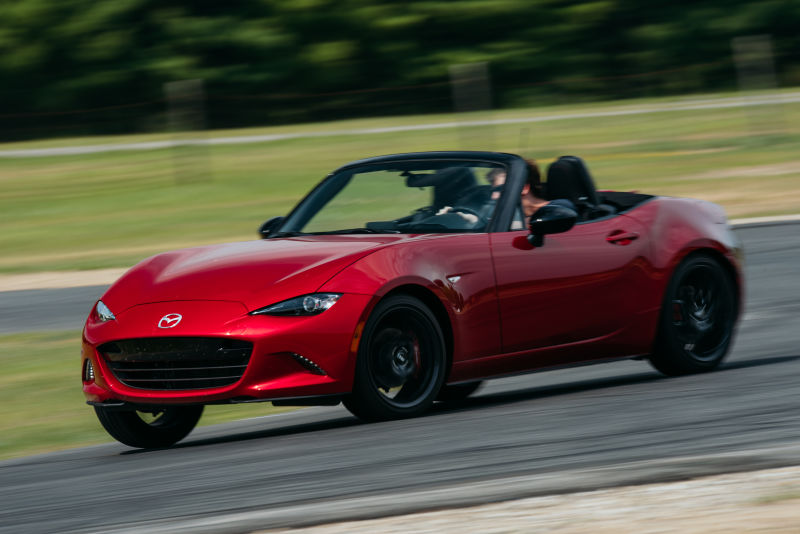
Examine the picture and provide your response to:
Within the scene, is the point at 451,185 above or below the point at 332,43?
below

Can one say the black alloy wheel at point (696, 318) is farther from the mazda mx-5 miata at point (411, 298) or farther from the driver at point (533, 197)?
the driver at point (533, 197)

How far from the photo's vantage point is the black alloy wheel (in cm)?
835

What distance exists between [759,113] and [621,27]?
15.8m

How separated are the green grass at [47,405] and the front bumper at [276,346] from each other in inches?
62.4

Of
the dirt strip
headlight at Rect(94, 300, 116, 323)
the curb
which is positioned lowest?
the curb

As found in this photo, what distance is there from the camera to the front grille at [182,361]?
21.5 ft

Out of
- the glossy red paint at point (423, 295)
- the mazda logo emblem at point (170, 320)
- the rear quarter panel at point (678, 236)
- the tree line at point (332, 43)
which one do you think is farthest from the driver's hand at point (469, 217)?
the tree line at point (332, 43)

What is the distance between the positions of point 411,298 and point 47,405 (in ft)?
11.0

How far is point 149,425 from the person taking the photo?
7.41 meters

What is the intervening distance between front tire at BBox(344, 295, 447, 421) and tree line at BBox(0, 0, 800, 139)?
36063mm

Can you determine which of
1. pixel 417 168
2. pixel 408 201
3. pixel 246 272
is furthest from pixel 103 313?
pixel 417 168

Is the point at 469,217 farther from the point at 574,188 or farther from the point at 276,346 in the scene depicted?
the point at 276,346

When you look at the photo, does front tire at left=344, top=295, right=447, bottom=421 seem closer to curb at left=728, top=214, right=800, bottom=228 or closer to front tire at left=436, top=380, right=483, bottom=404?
front tire at left=436, top=380, right=483, bottom=404

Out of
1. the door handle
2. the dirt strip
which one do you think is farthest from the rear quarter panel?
the dirt strip
